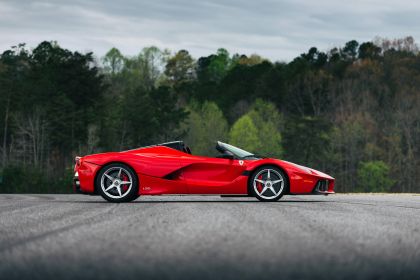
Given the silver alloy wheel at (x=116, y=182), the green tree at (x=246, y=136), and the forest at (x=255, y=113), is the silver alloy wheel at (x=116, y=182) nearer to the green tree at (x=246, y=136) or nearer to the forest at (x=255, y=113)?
the forest at (x=255, y=113)

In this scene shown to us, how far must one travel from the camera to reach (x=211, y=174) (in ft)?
46.4

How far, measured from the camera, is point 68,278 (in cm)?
502

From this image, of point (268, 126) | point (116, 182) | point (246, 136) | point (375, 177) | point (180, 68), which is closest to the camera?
point (116, 182)

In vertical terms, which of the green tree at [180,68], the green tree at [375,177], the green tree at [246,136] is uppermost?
the green tree at [180,68]

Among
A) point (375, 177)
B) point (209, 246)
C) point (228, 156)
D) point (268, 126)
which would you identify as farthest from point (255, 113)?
point (209, 246)

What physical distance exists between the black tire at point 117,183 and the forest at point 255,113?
63976mm

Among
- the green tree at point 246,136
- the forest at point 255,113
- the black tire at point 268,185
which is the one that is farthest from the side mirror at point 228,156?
the green tree at point 246,136

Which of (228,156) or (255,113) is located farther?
(255,113)

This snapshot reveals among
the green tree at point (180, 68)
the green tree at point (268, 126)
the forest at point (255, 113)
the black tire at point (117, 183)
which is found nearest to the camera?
the black tire at point (117, 183)

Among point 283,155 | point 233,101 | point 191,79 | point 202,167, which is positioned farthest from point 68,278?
point 191,79

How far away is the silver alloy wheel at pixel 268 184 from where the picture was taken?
14.1m

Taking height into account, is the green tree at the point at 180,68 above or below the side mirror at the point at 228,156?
above

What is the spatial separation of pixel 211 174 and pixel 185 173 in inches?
17.6

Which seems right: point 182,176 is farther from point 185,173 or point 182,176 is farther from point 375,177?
point 375,177
